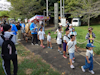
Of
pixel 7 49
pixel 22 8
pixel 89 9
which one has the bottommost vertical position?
pixel 7 49

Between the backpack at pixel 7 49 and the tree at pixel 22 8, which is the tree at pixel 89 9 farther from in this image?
the tree at pixel 22 8

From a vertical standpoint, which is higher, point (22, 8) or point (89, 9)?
point (22, 8)

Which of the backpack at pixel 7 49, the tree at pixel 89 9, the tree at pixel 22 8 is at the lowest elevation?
the backpack at pixel 7 49

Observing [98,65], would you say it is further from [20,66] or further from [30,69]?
[20,66]

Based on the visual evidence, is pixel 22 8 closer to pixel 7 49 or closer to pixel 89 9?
pixel 89 9

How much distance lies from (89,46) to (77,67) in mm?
1222

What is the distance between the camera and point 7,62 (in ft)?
9.79

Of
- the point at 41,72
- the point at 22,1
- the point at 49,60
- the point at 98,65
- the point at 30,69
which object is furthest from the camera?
the point at 22,1

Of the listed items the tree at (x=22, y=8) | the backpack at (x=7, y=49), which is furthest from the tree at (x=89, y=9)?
the tree at (x=22, y=8)

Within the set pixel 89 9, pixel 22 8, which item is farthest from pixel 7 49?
pixel 22 8

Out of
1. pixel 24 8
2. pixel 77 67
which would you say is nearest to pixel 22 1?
pixel 24 8

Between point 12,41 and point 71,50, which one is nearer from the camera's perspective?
point 12,41

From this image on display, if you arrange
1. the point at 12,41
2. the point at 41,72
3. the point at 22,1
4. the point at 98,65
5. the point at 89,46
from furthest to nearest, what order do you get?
the point at 22,1, the point at 98,65, the point at 41,72, the point at 89,46, the point at 12,41

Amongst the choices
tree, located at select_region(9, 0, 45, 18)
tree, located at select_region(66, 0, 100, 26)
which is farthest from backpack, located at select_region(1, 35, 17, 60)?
tree, located at select_region(9, 0, 45, 18)
